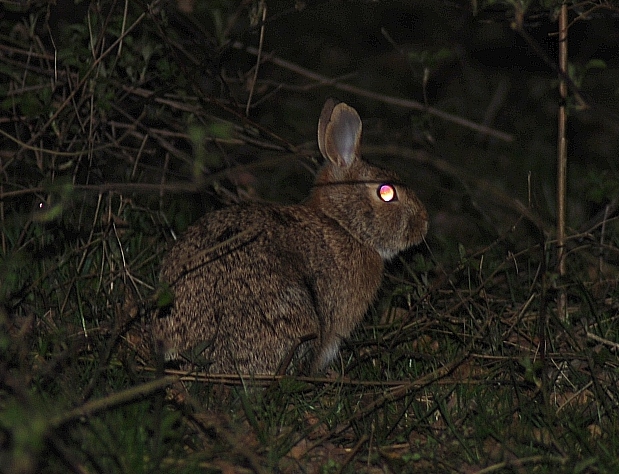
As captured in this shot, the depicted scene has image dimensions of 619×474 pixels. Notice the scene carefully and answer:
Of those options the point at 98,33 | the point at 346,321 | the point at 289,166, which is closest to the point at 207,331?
the point at 346,321

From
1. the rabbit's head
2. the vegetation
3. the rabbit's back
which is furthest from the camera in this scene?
the rabbit's head

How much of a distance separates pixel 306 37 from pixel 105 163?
21.6ft

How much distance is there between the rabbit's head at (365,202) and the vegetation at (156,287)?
179 mm

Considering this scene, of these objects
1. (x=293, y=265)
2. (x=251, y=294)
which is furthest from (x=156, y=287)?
(x=293, y=265)

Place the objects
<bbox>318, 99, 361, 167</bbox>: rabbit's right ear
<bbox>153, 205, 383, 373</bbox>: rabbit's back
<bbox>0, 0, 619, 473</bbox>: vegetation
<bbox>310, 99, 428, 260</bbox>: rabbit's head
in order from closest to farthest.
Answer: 1. <bbox>0, 0, 619, 473</bbox>: vegetation
2. <bbox>153, 205, 383, 373</bbox>: rabbit's back
3. <bbox>318, 99, 361, 167</bbox>: rabbit's right ear
4. <bbox>310, 99, 428, 260</bbox>: rabbit's head

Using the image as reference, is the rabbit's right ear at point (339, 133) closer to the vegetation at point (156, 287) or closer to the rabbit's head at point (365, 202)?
the rabbit's head at point (365, 202)

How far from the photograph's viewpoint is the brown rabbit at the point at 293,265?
4863 millimetres

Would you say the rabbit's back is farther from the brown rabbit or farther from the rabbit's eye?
the rabbit's eye

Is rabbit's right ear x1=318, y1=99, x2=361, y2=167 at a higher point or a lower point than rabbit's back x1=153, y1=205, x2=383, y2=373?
higher

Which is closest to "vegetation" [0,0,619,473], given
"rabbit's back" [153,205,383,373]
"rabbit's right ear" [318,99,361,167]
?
"rabbit's back" [153,205,383,373]

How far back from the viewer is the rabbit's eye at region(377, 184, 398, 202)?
591cm

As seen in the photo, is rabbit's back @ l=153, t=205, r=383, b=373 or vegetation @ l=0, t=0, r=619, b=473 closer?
vegetation @ l=0, t=0, r=619, b=473

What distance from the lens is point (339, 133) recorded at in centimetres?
588

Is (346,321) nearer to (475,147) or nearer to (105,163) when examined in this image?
(105,163)
